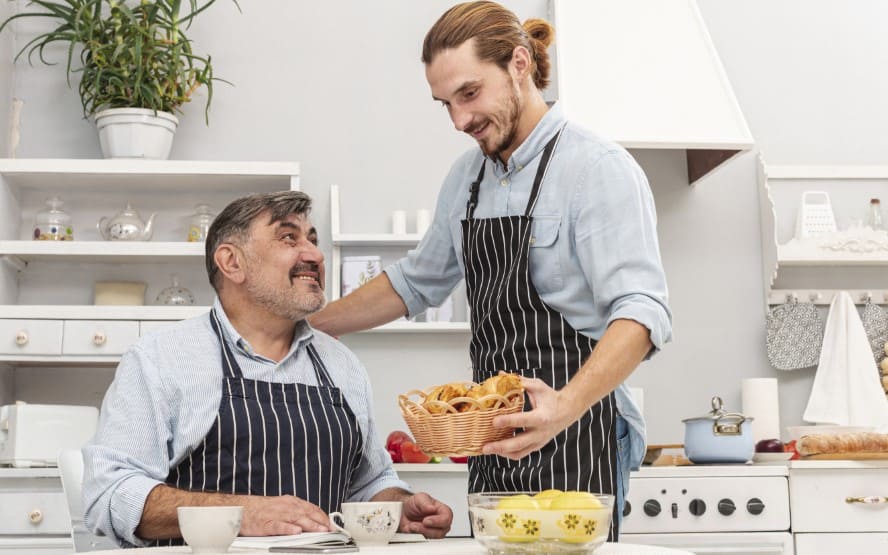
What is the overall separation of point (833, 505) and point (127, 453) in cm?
202

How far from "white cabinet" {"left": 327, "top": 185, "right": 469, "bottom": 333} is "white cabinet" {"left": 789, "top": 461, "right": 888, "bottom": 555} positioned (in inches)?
44.4

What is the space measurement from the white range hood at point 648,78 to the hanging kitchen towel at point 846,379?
0.67m

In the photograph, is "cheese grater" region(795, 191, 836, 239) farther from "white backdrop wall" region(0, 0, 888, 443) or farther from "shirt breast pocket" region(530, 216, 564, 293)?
"shirt breast pocket" region(530, 216, 564, 293)

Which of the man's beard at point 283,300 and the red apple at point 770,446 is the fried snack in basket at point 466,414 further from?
the red apple at point 770,446

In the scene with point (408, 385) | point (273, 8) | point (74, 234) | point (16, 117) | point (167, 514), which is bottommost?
point (167, 514)

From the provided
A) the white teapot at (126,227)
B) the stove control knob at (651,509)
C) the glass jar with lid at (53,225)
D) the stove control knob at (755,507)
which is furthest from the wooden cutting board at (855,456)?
the glass jar with lid at (53,225)

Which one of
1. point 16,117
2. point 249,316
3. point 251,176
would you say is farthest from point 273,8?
point 249,316

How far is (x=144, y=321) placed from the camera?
10.8ft

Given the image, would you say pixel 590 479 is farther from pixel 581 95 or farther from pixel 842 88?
pixel 842 88

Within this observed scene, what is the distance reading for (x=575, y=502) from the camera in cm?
117

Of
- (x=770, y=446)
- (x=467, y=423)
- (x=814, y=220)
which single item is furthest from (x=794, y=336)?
(x=467, y=423)

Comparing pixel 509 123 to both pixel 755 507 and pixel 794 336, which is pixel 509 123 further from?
pixel 794 336

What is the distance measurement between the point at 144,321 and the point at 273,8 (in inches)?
47.3

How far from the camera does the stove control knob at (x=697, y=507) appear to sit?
2949 millimetres
